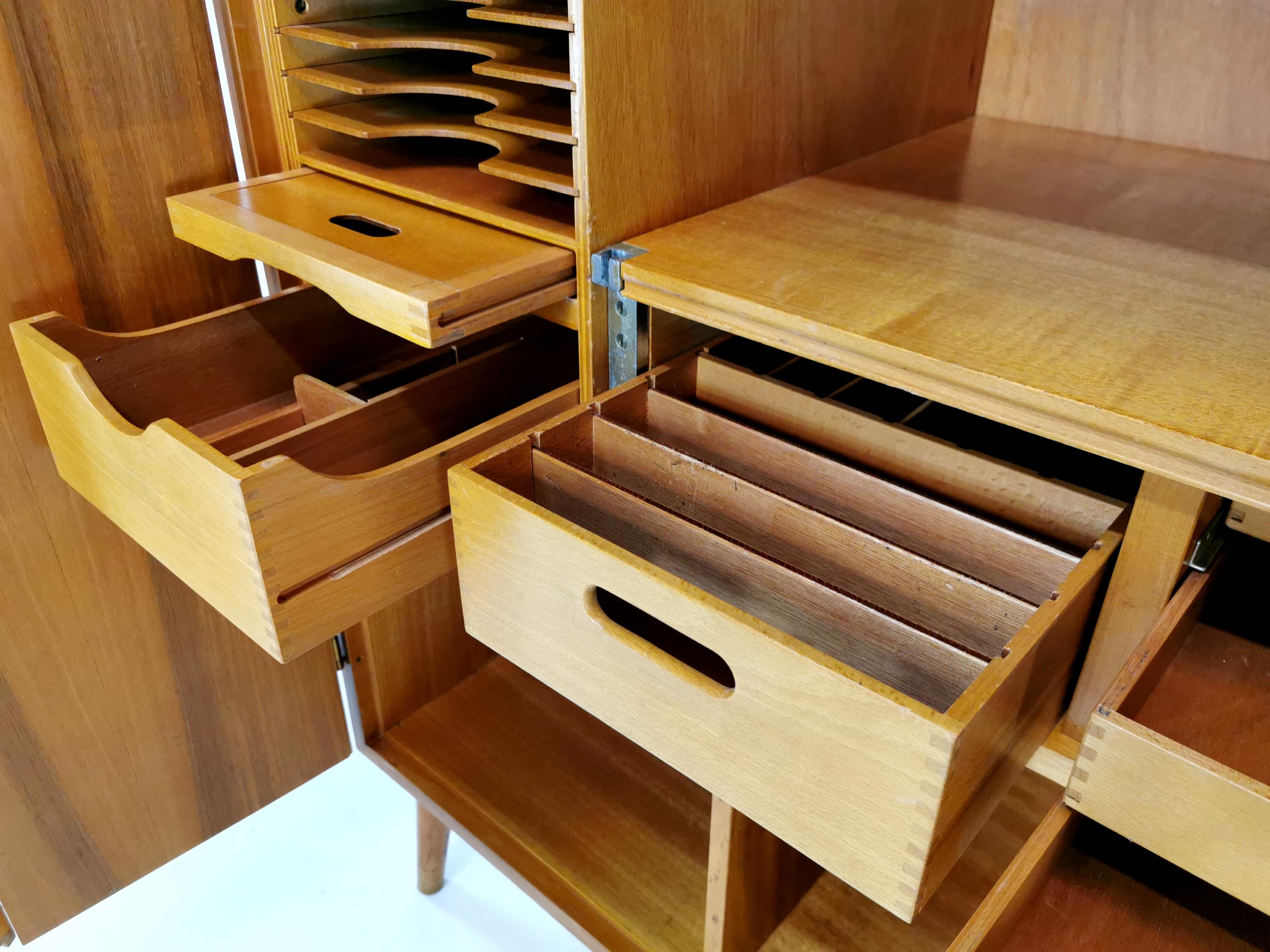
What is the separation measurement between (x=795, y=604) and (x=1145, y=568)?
222 mm

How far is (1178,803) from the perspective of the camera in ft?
1.77

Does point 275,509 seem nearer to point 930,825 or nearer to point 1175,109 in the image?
point 930,825

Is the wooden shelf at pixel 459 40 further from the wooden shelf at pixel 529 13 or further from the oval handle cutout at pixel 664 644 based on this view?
the oval handle cutout at pixel 664 644

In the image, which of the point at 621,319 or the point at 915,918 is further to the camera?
the point at 915,918

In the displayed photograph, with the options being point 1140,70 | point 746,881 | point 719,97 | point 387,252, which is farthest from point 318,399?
point 1140,70

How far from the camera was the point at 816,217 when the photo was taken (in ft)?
2.77

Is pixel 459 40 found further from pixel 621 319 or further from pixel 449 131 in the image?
pixel 621 319

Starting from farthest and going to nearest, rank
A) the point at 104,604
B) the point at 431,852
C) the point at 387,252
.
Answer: the point at 431,852 → the point at 104,604 → the point at 387,252

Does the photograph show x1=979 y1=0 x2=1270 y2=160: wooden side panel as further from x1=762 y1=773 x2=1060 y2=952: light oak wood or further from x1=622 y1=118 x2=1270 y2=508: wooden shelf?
x1=762 y1=773 x2=1060 y2=952: light oak wood

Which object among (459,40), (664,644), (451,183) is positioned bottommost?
(664,644)

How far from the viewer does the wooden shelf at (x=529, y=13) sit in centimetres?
69

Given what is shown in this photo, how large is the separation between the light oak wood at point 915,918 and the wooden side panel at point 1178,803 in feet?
1.12

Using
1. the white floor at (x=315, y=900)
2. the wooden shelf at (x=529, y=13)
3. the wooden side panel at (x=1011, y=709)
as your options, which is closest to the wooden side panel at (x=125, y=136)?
the wooden shelf at (x=529, y=13)

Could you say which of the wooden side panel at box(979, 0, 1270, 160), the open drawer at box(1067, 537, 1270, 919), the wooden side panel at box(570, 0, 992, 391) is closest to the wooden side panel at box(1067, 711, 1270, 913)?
the open drawer at box(1067, 537, 1270, 919)
